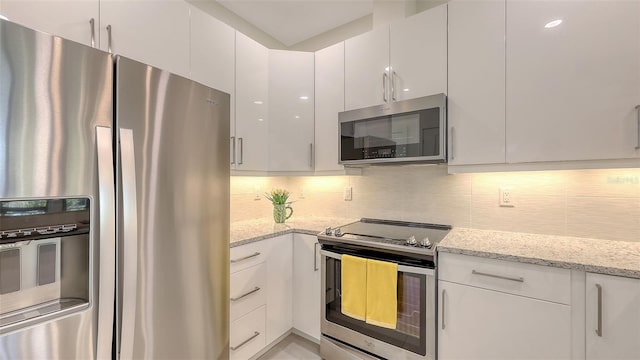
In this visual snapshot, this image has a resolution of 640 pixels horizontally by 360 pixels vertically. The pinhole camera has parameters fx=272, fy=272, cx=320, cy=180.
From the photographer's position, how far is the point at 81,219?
2.87 feet

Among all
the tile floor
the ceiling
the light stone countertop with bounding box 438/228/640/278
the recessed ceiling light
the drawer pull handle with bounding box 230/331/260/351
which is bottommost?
the tile floor

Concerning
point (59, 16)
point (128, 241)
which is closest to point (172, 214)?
point (128, 241)

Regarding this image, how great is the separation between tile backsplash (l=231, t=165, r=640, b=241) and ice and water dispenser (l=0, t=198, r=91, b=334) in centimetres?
135

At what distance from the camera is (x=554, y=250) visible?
131 cm

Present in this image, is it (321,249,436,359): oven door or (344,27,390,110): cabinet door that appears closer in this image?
(321,249,436,359): oven door

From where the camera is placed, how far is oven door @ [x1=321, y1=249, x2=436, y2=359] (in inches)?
56.2

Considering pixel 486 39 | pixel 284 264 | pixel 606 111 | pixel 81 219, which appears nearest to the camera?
pixel 81 219

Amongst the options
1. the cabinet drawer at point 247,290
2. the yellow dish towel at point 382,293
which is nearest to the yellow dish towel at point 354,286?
the yellow dish towel at point 382,293

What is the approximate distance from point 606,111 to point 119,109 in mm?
2020

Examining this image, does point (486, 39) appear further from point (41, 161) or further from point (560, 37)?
point (41, 161)

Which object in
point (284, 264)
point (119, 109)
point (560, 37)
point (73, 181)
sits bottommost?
point (284, 264)

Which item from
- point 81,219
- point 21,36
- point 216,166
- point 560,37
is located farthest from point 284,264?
point 560,37

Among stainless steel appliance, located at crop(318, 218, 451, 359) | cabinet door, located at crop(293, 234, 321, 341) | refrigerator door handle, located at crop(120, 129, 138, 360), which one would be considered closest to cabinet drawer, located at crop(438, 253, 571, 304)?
stainless steel appliance, located at crop(318, 218, 451, 359)

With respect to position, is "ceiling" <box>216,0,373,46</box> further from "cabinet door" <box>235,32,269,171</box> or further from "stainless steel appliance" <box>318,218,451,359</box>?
"stainless steel appliance" <box>318,218,451,359</box>
